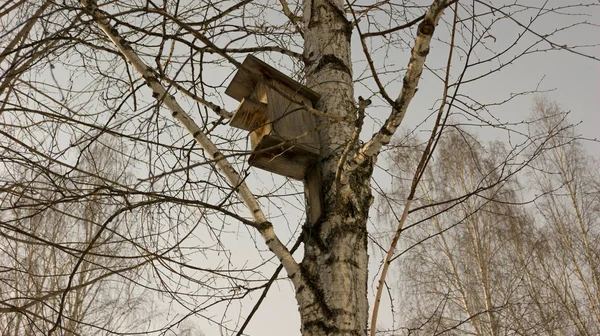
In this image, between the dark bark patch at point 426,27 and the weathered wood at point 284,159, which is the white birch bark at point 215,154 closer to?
the weathered wood at point 284,159

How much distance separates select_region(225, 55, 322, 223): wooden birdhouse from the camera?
160 cm

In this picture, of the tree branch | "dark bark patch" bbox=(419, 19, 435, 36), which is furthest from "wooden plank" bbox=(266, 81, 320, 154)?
"dark bark patch" bbox=(419, 19, 435, 36)

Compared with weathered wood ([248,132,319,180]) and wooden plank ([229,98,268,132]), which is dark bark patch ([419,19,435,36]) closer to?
Result: weathered wood ([248,132,319,180])

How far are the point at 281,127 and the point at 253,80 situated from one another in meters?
0.31

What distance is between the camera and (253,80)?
186 centimetres

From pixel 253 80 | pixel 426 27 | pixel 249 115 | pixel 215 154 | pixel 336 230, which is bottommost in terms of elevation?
pixel 336 230

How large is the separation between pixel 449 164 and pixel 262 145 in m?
7.28

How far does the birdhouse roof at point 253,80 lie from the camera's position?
1.72 meters

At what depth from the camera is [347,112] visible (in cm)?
172

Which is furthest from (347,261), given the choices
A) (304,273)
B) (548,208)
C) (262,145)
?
(548,208)

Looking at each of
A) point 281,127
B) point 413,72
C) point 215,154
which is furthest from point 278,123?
point 413,72

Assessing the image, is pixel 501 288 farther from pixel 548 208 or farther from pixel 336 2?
pixel 336 2

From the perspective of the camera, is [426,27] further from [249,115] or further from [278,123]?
[249,115]

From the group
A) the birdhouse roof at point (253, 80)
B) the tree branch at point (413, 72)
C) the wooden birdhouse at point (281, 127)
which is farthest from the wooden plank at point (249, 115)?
the tree branch at point (413, 72)
